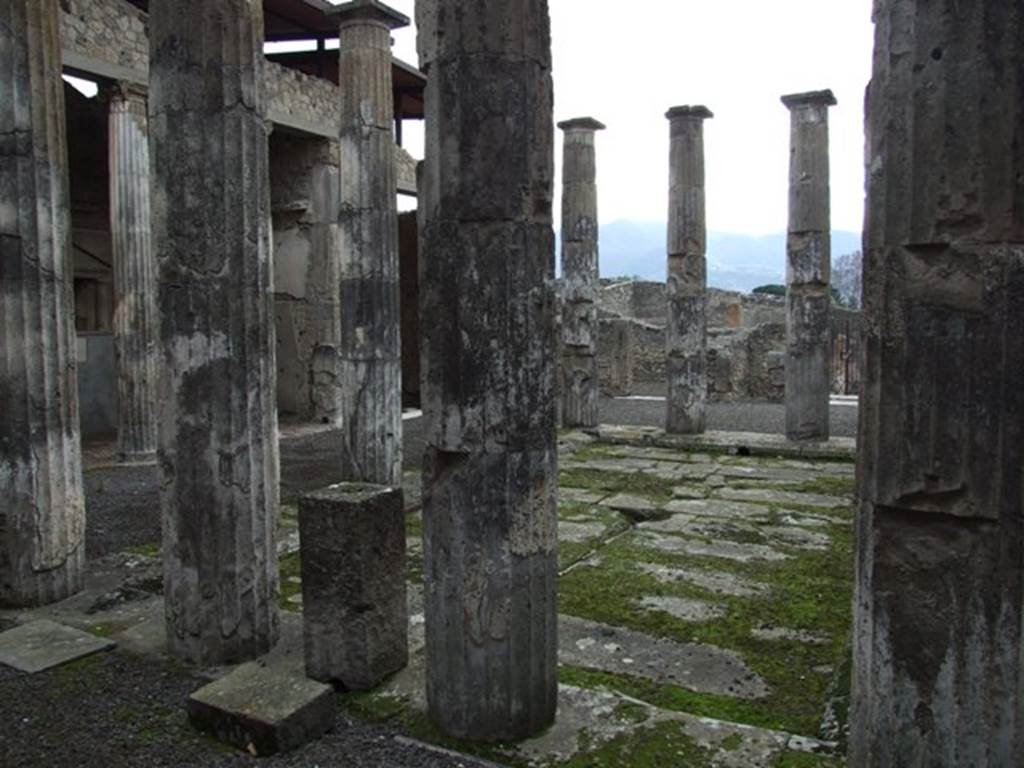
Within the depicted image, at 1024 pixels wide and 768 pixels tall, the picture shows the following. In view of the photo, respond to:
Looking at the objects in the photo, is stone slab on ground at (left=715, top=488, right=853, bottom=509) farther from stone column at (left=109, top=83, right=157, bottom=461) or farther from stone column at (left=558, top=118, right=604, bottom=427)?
stone column at (left=109, top=83, right=157, bottom=461)

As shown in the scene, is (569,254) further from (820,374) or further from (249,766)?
(249,766)

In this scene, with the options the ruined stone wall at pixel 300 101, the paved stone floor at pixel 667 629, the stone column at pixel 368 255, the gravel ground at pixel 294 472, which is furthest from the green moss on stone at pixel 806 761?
the ruined stone wall at pixel 300 101

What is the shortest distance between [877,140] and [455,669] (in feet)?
8.84

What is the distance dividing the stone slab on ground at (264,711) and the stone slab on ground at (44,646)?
47.2 inches

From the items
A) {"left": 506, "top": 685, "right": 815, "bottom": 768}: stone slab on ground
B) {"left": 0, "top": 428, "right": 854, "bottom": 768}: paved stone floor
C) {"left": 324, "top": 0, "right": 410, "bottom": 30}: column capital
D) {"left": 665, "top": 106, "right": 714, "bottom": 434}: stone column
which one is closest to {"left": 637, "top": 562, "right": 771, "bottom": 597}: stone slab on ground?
{"left": 0, "top": 428, "right": 854, "bottom": 768}: paved stone floor

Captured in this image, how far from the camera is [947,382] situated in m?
2.50

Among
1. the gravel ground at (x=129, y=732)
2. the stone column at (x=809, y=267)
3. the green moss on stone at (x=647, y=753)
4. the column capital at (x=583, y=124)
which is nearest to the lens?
the green moss on stone at (x=647, y=753)

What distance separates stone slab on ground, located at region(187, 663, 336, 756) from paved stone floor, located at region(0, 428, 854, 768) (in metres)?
0.11

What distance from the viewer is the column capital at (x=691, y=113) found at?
13500 millimetres

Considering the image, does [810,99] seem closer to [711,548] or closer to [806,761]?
[711,548]

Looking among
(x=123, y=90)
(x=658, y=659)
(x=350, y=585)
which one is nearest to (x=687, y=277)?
(x=123, y=90)

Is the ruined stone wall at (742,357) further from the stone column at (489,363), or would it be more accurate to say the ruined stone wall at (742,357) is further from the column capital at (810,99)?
the stone column at (489,363)

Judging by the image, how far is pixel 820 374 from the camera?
12.4m

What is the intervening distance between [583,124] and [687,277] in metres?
3.31
